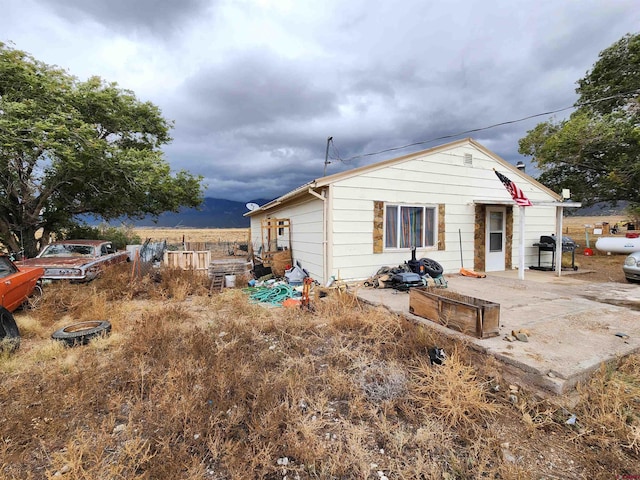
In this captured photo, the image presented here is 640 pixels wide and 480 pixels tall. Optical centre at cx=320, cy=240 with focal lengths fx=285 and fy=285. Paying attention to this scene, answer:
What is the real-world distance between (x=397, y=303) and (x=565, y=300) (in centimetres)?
324

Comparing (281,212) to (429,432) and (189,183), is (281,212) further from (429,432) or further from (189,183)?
(429,432)

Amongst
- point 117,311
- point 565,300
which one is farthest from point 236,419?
point 565,300

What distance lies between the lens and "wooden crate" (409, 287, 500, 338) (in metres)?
3.57

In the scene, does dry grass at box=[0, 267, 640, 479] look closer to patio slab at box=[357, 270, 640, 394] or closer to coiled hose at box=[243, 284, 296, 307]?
patio slab at box=[357, 270, 640, 394]

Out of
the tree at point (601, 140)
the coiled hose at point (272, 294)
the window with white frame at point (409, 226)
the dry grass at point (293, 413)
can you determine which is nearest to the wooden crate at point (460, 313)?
the dry grass at point (293, 413)

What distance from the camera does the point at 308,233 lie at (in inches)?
322

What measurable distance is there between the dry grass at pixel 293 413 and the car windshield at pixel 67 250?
4805 millimetres

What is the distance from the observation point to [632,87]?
44.1 feet

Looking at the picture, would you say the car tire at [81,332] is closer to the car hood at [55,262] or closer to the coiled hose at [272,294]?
the coiled hose at [272,294]

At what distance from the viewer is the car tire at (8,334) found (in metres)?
3.69

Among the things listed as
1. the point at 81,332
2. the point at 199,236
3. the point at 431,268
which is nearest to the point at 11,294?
the point at 81,332

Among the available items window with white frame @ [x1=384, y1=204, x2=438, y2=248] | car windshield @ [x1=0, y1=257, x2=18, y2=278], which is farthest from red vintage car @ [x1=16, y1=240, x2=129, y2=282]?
window with white frame @ [x1=384, y1=204, x2=438, y2=248]

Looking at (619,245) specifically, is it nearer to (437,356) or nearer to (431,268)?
(431,268)

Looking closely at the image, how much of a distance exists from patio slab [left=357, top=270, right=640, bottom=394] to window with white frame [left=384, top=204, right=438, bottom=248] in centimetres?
154
